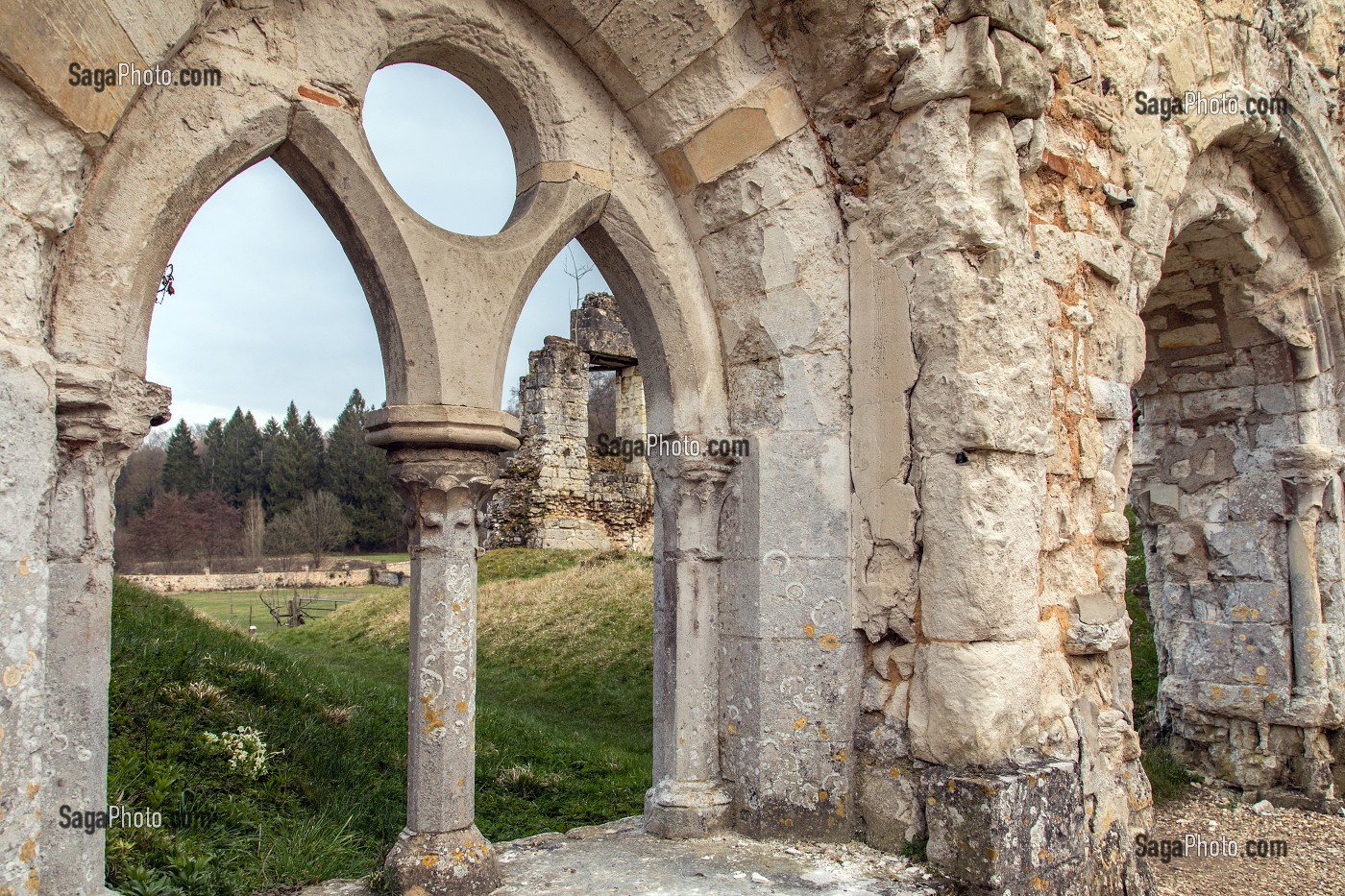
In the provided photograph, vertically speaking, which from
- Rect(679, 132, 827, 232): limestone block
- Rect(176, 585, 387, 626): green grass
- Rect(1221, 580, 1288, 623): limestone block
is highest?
Rect(679, 132, 827, 232): limestone block

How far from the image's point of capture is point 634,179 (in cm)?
388

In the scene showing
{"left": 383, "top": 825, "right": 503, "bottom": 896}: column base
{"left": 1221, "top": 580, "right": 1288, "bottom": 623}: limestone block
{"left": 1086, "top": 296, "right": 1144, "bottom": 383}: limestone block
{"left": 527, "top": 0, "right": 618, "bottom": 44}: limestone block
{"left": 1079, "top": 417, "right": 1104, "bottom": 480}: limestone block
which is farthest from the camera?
{"left": 1221, "top": 580, "right": 1288, "bottom": 623}: limestone block

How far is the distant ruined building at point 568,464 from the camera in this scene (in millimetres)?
14555

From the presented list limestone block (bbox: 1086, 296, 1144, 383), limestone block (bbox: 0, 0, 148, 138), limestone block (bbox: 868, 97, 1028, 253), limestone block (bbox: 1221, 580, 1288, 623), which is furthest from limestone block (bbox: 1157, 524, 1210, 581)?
limestone block (bbox: 0, 0, 148, 138)

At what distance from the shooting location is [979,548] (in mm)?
3318

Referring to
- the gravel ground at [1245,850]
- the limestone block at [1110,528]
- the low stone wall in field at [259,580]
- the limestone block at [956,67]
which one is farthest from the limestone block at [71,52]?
the low stone wall in field at [259,580]

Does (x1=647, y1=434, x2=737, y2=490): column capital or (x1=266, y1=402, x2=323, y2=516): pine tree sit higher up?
(x1=266, y1=402, x2=323, y2=516): pine tree

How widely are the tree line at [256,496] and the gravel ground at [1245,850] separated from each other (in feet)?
73.0

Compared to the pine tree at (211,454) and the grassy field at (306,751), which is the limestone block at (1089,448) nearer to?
the grassy field at (306,751)

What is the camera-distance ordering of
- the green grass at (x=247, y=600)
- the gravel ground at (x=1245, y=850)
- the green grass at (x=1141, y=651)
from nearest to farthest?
the gravel ground at (x=1245, y=850), the green grass at (x=1141, y=651), the green grass at (x=247, y=600)

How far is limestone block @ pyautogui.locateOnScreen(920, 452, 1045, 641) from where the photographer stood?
10.9 ft

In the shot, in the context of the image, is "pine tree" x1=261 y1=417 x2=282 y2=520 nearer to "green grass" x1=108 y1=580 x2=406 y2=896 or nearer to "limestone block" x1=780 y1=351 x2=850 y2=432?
A: "green grass" x1=108 y1=580 x2=406 y2=896

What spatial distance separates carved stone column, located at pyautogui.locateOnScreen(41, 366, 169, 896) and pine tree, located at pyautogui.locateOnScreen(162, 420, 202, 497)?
3427cm

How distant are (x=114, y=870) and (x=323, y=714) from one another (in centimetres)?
203
